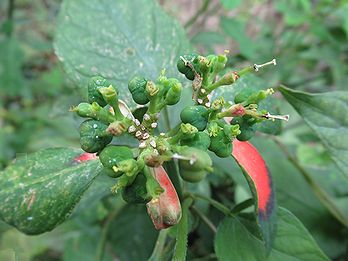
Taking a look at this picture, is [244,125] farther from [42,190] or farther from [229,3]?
[229,3]

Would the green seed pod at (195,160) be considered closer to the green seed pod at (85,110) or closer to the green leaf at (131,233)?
the green seed pod at (85,110)

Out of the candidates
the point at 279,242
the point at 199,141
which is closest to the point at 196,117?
the point at 199,141

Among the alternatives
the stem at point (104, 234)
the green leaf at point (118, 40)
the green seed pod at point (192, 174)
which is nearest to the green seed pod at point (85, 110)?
the green seed pod at point (192, 174)

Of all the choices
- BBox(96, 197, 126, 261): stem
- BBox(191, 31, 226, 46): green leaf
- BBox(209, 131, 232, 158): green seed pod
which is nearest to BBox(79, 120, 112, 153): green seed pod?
BBox(209, 131, 232, 158): green seed pod

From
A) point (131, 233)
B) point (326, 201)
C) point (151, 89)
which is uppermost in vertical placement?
point (151, 89)

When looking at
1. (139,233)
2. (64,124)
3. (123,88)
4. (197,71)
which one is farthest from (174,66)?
(64,124)

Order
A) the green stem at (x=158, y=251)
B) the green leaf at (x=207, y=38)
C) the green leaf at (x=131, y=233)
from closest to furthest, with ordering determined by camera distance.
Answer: the green stem at (x=158, y=251) < the green leaf at (x=131, y=233) < the green leaf at (x=207, y=38)
